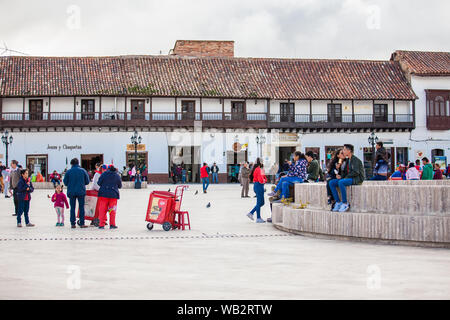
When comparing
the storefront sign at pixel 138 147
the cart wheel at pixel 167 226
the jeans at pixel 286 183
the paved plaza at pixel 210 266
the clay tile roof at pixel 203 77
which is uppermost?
the clay tile roof at pixel 203 77

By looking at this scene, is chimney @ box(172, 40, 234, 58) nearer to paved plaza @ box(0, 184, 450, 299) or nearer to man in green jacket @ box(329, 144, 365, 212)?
paved plaza @ box(0, 184, 450, 299)

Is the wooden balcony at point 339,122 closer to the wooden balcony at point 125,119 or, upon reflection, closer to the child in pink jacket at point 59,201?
the wooden balcony at point 125,119

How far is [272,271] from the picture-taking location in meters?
7.61

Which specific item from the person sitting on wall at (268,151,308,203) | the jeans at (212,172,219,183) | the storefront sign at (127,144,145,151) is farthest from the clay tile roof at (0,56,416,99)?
the person sitting on wall at (268,151,308,203)

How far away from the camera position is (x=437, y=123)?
49781 millimetres

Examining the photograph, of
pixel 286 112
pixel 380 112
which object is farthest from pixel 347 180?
pixel 380 112

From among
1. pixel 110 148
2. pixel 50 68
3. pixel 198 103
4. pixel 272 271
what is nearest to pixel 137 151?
pixel 110 148

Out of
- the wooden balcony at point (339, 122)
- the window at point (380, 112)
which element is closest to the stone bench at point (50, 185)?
the wooden balcony at point (339, 122)

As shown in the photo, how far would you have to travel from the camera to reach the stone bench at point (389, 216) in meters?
9.86

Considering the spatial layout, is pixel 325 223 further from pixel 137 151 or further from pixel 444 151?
pixel 444 151

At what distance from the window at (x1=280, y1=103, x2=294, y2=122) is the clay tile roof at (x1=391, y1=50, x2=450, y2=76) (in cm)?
995

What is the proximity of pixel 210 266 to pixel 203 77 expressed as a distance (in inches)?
1616

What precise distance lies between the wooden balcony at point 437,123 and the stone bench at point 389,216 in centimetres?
4072

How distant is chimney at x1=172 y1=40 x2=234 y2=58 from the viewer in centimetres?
5456
